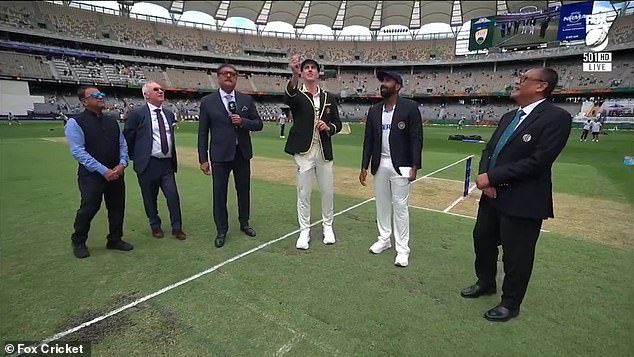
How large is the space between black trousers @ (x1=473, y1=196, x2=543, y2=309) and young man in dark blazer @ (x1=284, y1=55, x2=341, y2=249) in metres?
2.00

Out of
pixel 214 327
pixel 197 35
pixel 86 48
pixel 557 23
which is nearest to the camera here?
pixel 214 327

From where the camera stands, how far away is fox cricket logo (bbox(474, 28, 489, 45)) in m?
35.4

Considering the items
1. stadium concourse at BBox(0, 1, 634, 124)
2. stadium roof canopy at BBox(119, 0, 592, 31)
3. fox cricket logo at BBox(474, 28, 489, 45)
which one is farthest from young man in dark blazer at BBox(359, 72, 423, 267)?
stadium roof canopy at BBox(119, 0, 592, 31)

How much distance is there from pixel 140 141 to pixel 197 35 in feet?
217

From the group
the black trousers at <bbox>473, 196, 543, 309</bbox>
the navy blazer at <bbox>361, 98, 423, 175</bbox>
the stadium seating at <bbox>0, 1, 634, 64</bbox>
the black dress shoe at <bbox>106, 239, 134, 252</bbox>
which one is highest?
the stadium seating at <bbox>0, 1, 634, 64</bbox>

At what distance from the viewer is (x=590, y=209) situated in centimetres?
653

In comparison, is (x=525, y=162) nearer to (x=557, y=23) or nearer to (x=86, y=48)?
(x=557, y=23)

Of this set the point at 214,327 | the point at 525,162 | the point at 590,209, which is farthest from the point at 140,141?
the point at 590,209

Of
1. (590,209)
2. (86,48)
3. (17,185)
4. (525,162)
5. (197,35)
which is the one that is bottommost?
(590,209)

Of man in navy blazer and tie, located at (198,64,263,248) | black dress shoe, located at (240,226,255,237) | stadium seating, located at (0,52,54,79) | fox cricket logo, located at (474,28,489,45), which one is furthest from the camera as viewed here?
stadium seating, located at (0,52,54,79)

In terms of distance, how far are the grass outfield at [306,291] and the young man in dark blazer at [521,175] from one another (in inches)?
18.8

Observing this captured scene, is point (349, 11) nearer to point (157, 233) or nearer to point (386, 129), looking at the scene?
point (386, 129)

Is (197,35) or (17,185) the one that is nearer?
(17,185)

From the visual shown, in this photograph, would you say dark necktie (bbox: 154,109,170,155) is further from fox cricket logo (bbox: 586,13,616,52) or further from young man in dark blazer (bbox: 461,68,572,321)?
fox cricket logo (bbox: 586,13,616,52)
